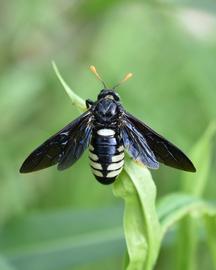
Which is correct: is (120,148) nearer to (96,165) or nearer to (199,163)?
(96,165)

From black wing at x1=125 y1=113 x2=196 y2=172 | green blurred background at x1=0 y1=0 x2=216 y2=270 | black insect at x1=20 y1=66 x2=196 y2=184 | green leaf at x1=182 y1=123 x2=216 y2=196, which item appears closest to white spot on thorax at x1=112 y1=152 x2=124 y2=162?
black insect at x1=20 y1=66 x2=196 y2=184

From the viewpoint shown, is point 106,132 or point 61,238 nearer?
point 106,132

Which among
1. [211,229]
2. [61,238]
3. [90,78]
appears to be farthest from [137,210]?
[90,78]

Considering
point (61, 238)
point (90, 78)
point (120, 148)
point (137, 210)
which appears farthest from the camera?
point (90, 78)

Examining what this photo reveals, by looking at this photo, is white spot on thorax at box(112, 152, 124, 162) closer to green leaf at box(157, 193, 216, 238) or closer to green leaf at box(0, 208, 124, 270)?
green leaf at box(157, 193, 216, 238)

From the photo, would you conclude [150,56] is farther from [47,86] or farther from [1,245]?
[1,245]

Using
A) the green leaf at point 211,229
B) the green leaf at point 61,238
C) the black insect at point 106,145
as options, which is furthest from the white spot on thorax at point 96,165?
the green leaf at point 61,238
